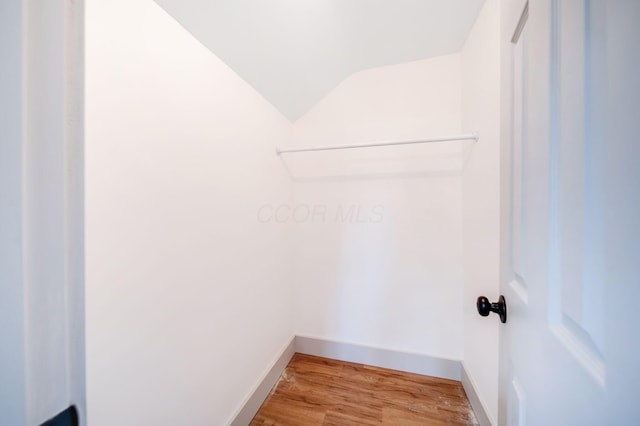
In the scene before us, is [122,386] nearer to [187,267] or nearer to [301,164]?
[187,267]

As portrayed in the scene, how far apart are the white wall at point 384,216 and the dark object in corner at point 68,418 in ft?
3.92

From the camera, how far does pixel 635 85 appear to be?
0.25m

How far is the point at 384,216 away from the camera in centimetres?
157

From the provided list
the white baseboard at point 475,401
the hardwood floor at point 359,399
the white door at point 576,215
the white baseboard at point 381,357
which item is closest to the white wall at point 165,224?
the hardwood floor at point 359,399

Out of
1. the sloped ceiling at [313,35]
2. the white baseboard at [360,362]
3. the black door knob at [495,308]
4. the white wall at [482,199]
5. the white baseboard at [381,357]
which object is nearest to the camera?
the black door knob at [495,308]

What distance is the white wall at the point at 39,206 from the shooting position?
0.49 m

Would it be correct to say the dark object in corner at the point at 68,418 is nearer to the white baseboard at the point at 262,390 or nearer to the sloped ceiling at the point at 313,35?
the white baseboard at the point at 262,390

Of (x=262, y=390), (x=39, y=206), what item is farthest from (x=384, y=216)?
(x=39, y=206)

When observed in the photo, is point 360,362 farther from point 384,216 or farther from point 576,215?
point 576,215

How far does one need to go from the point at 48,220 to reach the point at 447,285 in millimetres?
1875

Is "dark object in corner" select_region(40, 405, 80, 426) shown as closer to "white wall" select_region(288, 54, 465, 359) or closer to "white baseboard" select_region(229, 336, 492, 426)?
"white baseboard" select_region(229, 336, 492, 426)

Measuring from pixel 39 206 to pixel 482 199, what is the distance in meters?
1.67

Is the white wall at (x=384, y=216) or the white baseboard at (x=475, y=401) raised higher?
the white wall at (x=384, y=216)

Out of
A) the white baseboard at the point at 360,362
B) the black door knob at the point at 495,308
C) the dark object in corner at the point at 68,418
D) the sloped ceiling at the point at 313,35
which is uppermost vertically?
A: the sloped ceiling at the point at 313,35
